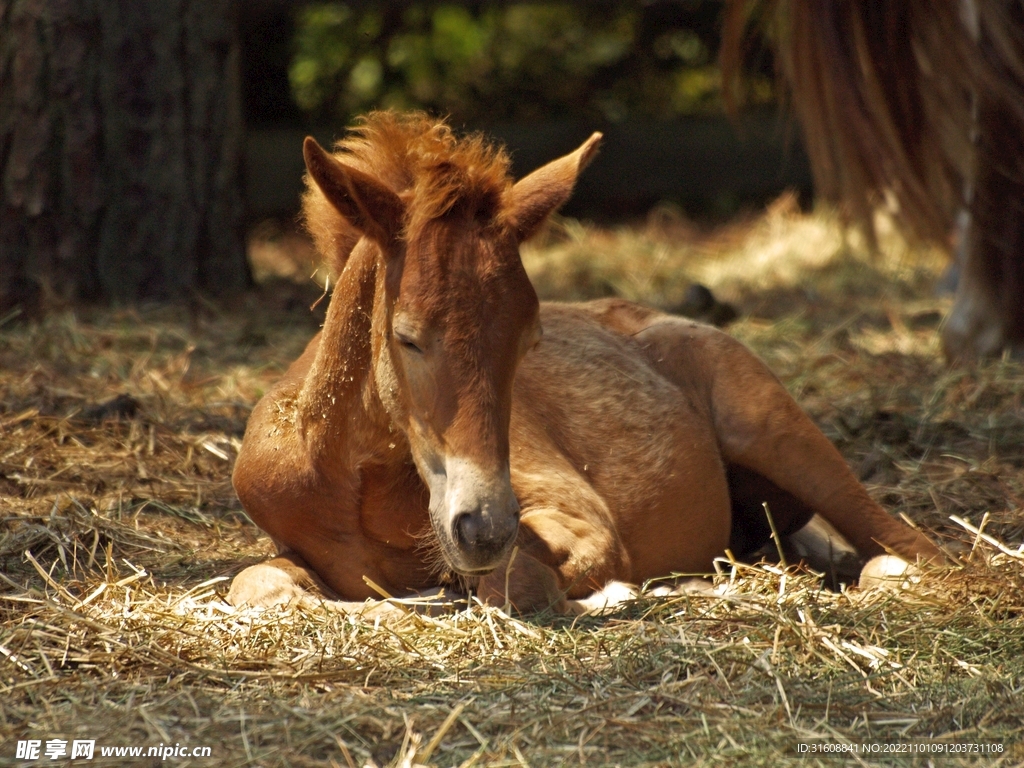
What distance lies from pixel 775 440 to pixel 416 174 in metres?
1.54

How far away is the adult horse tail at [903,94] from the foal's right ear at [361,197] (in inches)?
108

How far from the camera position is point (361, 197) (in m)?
2.71

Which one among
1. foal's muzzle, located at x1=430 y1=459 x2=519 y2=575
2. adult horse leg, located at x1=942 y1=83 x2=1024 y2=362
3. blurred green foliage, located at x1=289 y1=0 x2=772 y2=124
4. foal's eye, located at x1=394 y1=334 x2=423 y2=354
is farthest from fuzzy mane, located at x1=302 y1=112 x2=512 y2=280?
blurred green foliage, located at x1=289 y1=0 x2=772 y2=124

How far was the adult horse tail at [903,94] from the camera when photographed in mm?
4723

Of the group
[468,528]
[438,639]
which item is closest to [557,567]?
[438,639]

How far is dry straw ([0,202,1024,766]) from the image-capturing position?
89.4 inches

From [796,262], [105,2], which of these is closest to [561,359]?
[105,2]

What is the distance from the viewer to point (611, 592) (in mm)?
3156

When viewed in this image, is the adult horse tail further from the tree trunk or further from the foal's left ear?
the tree trunk

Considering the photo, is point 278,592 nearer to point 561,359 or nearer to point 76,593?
point 76,593

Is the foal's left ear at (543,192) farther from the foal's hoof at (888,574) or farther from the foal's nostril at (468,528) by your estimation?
the foal's hoof at (888,574)

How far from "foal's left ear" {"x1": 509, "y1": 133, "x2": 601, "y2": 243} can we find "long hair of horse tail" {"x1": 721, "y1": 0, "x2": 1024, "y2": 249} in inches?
86.9

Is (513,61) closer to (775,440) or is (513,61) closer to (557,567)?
(775,440)

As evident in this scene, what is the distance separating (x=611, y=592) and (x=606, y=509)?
34 centimetres
